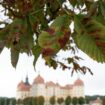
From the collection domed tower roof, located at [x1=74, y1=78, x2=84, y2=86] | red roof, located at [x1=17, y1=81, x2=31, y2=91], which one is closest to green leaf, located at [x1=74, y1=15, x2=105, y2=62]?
red roof, located at [x1=17, y1=81, x2=31, y2=91]

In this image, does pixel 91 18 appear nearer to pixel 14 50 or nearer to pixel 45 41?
pixel 45 41

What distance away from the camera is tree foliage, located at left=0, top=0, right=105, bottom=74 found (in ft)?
2.83

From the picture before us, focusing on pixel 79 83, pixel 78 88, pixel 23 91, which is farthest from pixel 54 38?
pixel 78 88

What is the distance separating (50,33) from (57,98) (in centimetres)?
10480

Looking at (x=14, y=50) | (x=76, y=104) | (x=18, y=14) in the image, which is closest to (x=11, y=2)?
(x=18, y=14)

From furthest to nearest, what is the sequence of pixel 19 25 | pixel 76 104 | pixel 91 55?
pixel 76 104 → pixel 19 25 → pixel 91 55

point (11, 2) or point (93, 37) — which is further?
point (11, 2)

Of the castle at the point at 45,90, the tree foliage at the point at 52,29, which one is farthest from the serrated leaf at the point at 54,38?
the castle at the point at 45,90

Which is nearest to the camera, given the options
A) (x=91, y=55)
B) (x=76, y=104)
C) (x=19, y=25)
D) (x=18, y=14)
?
(x=91, y=55)

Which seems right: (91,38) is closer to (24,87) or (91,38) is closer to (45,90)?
(24,87)

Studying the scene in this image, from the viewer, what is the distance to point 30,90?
104 m

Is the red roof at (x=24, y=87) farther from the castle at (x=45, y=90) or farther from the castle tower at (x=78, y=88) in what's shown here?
the castle tower at (x=78, y=88)

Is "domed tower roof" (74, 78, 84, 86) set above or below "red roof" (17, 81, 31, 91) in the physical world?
above

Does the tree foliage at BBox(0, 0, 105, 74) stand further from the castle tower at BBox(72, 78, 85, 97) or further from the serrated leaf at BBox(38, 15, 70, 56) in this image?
the castle tower at BBox(72, 78, 85, 97)
